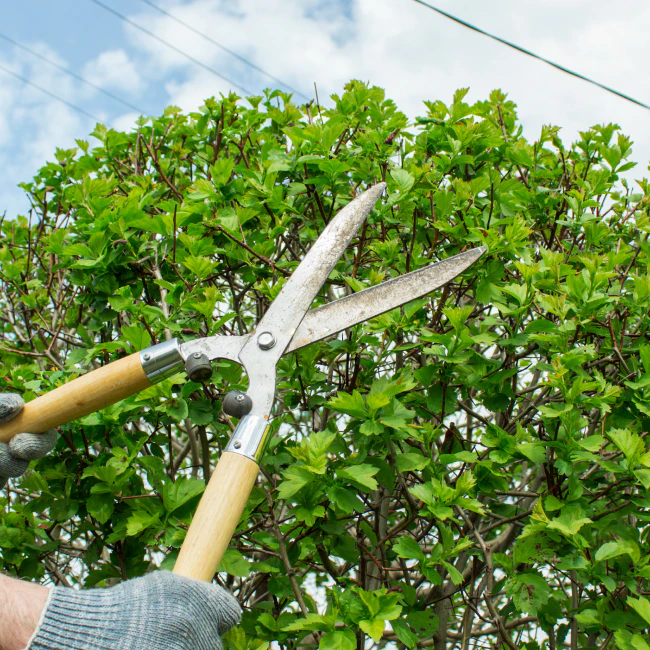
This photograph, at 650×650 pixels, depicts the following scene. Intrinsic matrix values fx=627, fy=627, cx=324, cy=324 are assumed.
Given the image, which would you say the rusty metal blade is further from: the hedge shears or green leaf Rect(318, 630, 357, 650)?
green leaf Rect(318, 630, 357, 650)

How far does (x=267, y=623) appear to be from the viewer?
2170 mm

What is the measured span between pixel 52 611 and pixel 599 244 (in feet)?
8.87

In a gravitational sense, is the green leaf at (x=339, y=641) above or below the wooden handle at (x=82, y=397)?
below

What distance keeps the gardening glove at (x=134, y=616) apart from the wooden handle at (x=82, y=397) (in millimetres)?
591

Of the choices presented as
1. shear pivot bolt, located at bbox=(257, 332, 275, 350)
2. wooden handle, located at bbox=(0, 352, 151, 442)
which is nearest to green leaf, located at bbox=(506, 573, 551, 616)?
shear pivot bolt, located at bbox=(257, 332, 275, 350)

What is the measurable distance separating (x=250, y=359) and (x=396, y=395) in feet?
2.42

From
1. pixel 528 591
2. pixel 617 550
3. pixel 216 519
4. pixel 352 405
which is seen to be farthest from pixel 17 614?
pixel 617 550

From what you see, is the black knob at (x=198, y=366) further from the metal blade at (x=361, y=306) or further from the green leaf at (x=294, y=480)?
the green leaf at (x=294, y=480)

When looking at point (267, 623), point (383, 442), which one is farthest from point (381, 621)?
point (383, 442)

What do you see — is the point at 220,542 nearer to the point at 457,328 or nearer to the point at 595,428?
the point at 457,328

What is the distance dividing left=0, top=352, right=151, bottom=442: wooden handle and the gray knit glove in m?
0.02

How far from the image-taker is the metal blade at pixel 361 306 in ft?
6.65

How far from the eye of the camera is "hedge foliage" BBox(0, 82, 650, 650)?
2.07 metres

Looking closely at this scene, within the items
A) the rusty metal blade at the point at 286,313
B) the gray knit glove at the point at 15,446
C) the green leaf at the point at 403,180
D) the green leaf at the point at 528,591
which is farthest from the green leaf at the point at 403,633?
the green leaf at the point at 403,180
